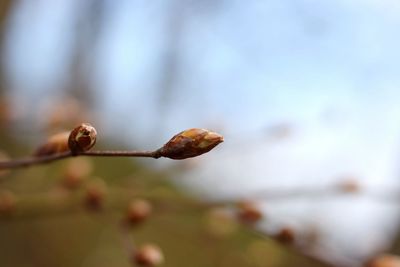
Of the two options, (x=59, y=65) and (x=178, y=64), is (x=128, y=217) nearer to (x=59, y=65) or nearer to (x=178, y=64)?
(x=178, y=64)

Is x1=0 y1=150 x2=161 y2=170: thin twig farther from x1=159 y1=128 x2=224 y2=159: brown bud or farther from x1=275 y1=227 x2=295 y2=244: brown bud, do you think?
x1=275 y1=227 x2=295 y2=244: brown bud

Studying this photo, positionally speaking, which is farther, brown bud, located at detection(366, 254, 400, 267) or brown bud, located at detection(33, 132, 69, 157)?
brown bud, located at detection(366, 254, 400, 267)

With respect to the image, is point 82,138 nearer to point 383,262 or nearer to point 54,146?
point 54,146

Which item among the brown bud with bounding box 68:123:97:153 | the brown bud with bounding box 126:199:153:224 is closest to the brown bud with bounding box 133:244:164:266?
the brown bud with bounding box 126:199:153:224

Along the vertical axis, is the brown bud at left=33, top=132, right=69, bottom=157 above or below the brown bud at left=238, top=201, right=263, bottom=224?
above

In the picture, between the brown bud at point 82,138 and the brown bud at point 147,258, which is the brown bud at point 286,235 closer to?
the brown bud at point 147,258

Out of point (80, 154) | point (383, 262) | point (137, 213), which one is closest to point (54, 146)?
point (80, 154)
